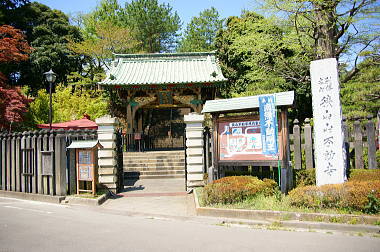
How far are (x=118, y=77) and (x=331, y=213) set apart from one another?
16.8 meters

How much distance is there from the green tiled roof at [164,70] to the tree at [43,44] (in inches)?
487

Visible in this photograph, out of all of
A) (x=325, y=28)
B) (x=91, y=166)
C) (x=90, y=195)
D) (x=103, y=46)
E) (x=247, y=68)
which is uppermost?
(x=103, y=46)

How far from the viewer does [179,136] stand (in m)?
28.3

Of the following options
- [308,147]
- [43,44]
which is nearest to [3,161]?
[308,147]

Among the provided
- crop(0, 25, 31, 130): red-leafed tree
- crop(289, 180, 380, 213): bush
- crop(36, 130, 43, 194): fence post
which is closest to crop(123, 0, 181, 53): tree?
crop(0, 25, 31, 130): red-leafed tree

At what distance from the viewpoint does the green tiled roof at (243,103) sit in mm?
8859

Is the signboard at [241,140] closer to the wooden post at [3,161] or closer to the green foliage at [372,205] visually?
the green foliage at [372,205]

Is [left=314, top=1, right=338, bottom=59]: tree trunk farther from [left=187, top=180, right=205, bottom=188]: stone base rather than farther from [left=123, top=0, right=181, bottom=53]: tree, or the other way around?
[left=123, top=0, right=181, bottom=53]: tree

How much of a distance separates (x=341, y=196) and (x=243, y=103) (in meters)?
3.71

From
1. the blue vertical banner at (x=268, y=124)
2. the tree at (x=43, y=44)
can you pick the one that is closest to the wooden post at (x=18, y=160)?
the blue vertical banner at (x=268, y=124)

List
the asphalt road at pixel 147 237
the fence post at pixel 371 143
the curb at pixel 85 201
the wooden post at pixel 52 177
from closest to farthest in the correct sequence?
1. the asphalt road at pixel 147 237
2. the fence post at pixel 371 143
3. the curb at pixel 85 201
4. the wooden post at pixel 52 177

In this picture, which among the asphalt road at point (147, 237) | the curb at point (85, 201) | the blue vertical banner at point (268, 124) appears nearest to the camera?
the asphalt road at point (147, 237)

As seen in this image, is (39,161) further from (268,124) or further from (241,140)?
(268,124)

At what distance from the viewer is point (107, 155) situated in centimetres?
1109
